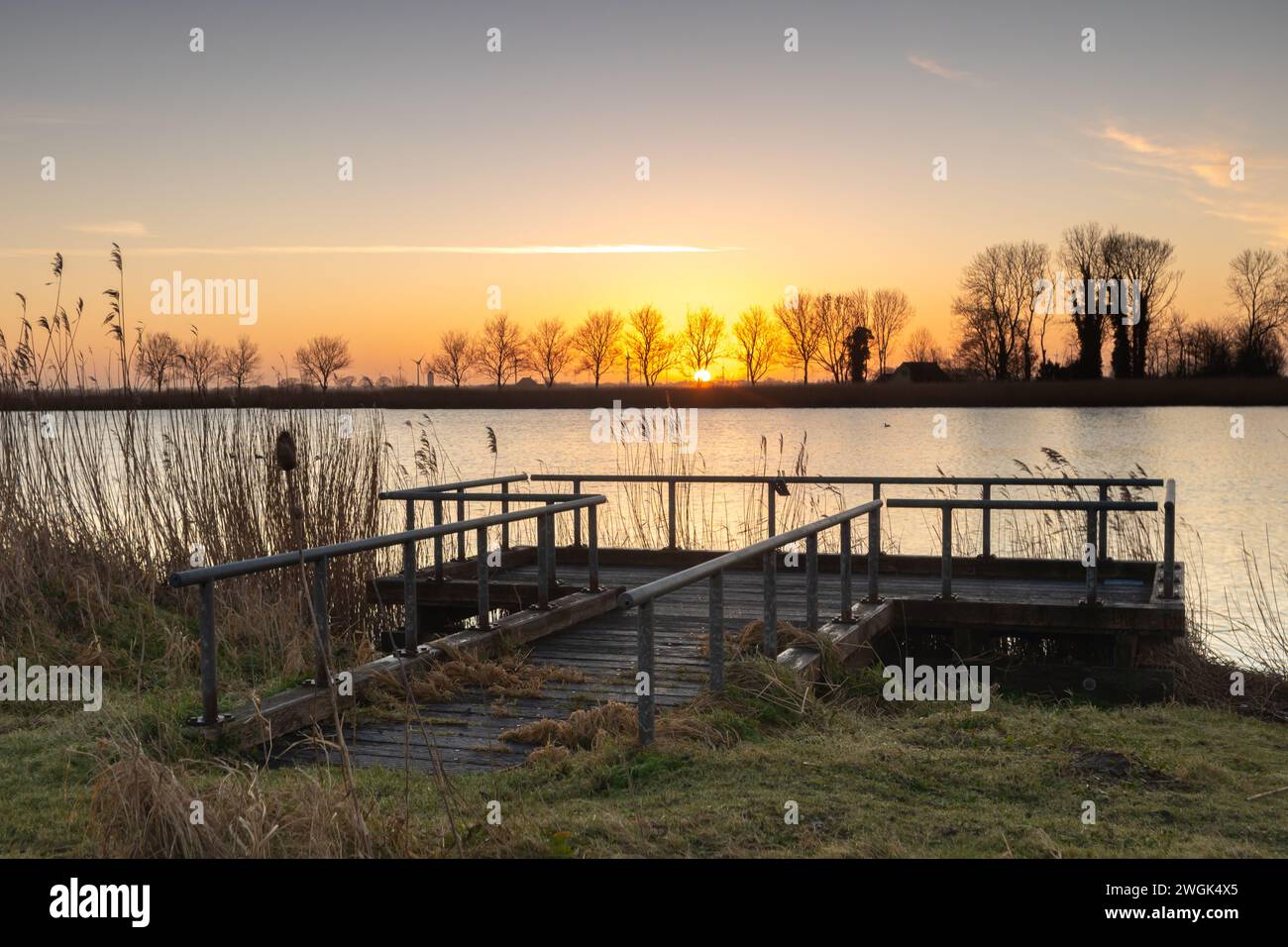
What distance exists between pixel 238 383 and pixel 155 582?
306cm

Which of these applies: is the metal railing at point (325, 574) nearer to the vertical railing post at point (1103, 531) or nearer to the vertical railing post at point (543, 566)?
the vertical railing post at point (543, 566)

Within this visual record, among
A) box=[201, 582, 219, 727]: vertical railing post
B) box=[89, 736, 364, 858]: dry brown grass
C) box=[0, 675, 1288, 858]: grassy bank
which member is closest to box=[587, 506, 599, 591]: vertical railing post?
box=[0, 675, 1288, 858]: grassy bank

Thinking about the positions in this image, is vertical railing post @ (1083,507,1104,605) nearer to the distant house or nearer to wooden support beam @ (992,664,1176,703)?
wooden support beam @ (992,664,1176,703)

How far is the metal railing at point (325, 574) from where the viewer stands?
20.5 ft

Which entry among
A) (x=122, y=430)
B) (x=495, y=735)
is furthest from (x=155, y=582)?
(x=495, y=735)

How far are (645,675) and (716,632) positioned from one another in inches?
31.4

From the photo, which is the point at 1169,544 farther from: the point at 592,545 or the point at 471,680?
the point at 471,680

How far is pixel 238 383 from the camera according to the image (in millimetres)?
13531

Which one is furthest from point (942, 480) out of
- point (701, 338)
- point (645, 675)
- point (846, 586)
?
point (701, 338)

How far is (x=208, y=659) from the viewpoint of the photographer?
20.8ft

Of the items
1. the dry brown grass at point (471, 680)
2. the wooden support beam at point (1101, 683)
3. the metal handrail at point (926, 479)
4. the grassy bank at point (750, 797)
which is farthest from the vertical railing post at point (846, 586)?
the metal handrail at point (926, 479)

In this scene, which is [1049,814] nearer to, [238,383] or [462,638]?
[462,638]
